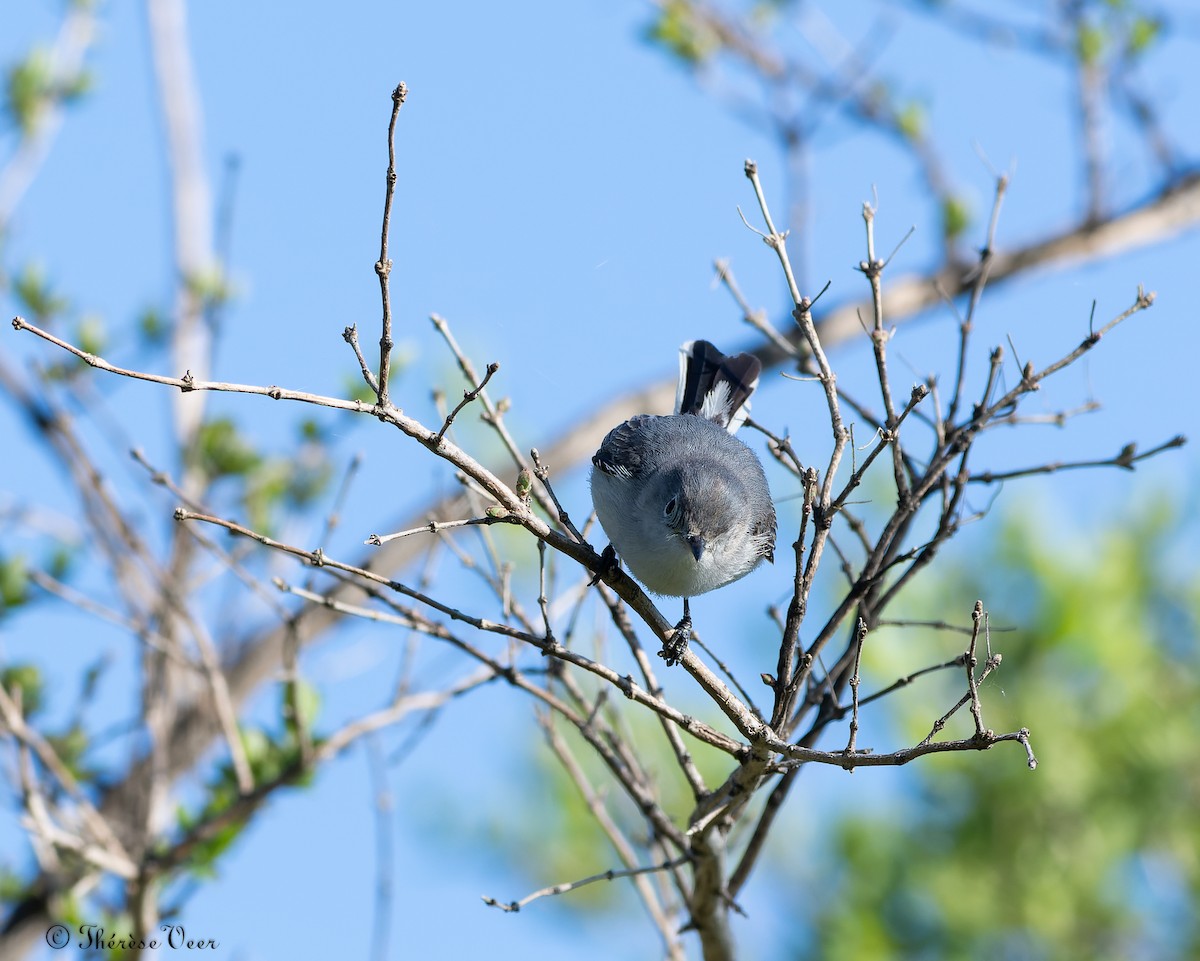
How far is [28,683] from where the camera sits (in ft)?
14.8

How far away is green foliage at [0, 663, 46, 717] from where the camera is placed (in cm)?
450

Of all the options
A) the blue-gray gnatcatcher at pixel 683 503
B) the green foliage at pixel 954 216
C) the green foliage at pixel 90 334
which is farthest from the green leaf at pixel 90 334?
the green foliage at pixel 954 216

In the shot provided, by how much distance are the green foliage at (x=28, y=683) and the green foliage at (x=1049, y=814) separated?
4.65 m

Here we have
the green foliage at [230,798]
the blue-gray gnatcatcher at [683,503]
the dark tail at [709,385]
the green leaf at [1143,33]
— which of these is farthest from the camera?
the green leaf at [1143,33]

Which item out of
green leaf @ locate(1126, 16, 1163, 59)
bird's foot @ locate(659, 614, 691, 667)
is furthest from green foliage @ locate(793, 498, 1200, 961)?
bird's foot @ locate(659, 614, 691, 667)

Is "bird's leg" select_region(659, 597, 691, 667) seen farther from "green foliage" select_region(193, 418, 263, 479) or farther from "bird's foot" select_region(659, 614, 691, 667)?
"green foliage" select_region(193, 418, 263, 479)

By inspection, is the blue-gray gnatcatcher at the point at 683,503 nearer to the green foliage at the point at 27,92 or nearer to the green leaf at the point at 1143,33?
the green foliage at the point at 27,92

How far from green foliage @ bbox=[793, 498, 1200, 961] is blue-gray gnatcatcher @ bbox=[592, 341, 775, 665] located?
3715mm

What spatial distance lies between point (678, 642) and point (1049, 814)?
19.3ft

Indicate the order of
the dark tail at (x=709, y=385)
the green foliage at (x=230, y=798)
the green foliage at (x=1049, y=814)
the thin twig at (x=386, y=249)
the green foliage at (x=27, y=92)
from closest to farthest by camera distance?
1. the thin twig at (x=386, y=249)
2. the green foliage at (x=230, y=798)
3. the dark tail at (x=709, y=385)
4. the green foliage at (x=27, y=92)
5. the green foliage at (x=1049, y=814)

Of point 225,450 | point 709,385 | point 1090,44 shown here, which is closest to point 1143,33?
point 1090,44

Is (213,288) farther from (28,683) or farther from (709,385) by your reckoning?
(709,385)

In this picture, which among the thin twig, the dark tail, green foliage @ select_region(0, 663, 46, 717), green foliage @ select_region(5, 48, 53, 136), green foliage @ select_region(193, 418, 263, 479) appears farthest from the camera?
green foliage @ select_region(5, 48, 53, 136)

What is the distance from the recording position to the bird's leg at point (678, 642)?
2425mm
